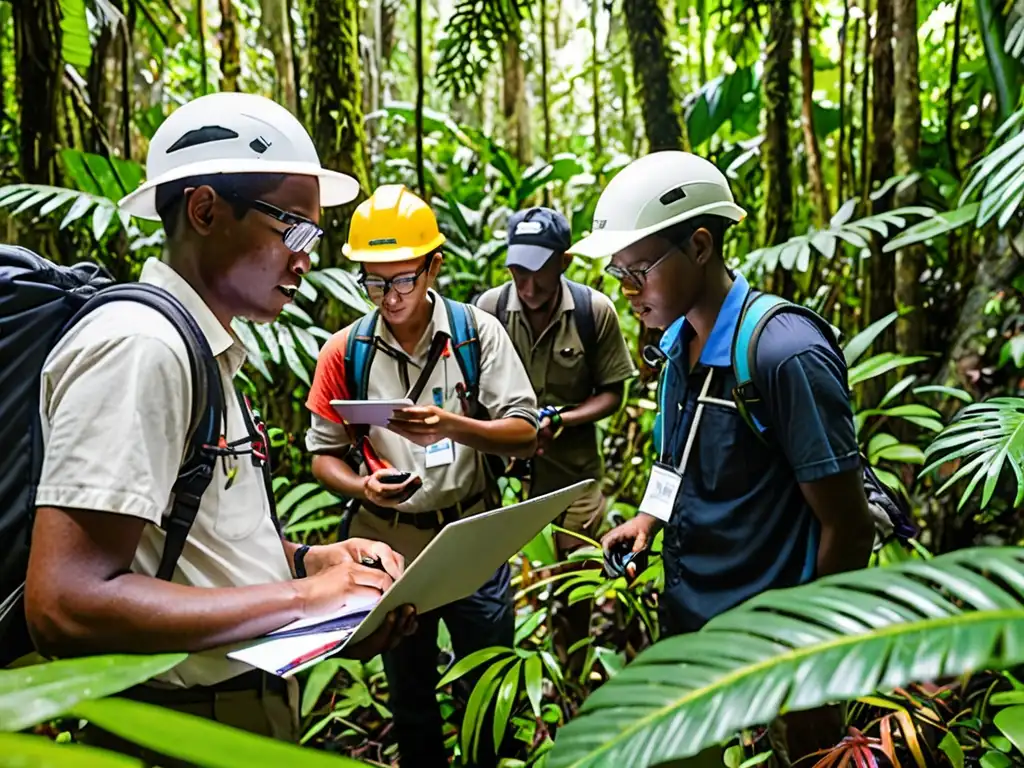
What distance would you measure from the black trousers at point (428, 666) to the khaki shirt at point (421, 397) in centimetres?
30

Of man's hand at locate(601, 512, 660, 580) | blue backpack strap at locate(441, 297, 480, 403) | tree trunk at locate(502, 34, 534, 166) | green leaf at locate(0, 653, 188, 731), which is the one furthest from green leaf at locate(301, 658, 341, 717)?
tree trunk at locate(502, 34, 534, 166)

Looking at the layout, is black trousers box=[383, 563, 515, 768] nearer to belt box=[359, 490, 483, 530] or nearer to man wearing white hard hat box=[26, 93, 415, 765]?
belt box=[359, 490, 483, 530]

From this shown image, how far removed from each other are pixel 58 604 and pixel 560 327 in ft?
9.21

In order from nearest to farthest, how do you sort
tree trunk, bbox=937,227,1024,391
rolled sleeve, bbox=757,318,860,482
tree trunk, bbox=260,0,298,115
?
rolled sleeve, bbox=757,318,860,482
tree trunk, bbox=937,227,1024,391
tree trunk, bbox=260,0,298,115

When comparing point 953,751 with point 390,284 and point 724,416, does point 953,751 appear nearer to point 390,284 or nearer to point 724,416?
point 724,416

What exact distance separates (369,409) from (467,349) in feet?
1.62

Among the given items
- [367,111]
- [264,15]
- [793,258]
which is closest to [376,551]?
[793,258]

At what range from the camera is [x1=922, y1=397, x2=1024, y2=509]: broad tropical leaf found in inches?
82.6

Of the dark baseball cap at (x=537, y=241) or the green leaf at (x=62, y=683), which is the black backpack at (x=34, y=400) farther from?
the dark baseball cap at (x=537, y=241)

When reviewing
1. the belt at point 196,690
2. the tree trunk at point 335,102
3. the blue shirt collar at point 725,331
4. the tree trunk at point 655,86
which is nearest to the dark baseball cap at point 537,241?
the tree trunk at point 655,86

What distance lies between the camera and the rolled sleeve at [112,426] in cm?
113

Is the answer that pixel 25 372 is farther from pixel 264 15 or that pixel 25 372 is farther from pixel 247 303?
pixel 264 15

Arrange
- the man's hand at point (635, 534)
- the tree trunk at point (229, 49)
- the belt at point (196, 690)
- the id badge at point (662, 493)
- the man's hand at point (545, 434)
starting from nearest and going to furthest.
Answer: the belt at point (196, 690)
the id badge at point (662, 493)
the man's hand at point (635, 534)
the man's hand at point (545, 434)
the tree trunk at point (229, 49)

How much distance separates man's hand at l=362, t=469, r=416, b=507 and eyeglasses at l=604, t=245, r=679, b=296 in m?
0.93
